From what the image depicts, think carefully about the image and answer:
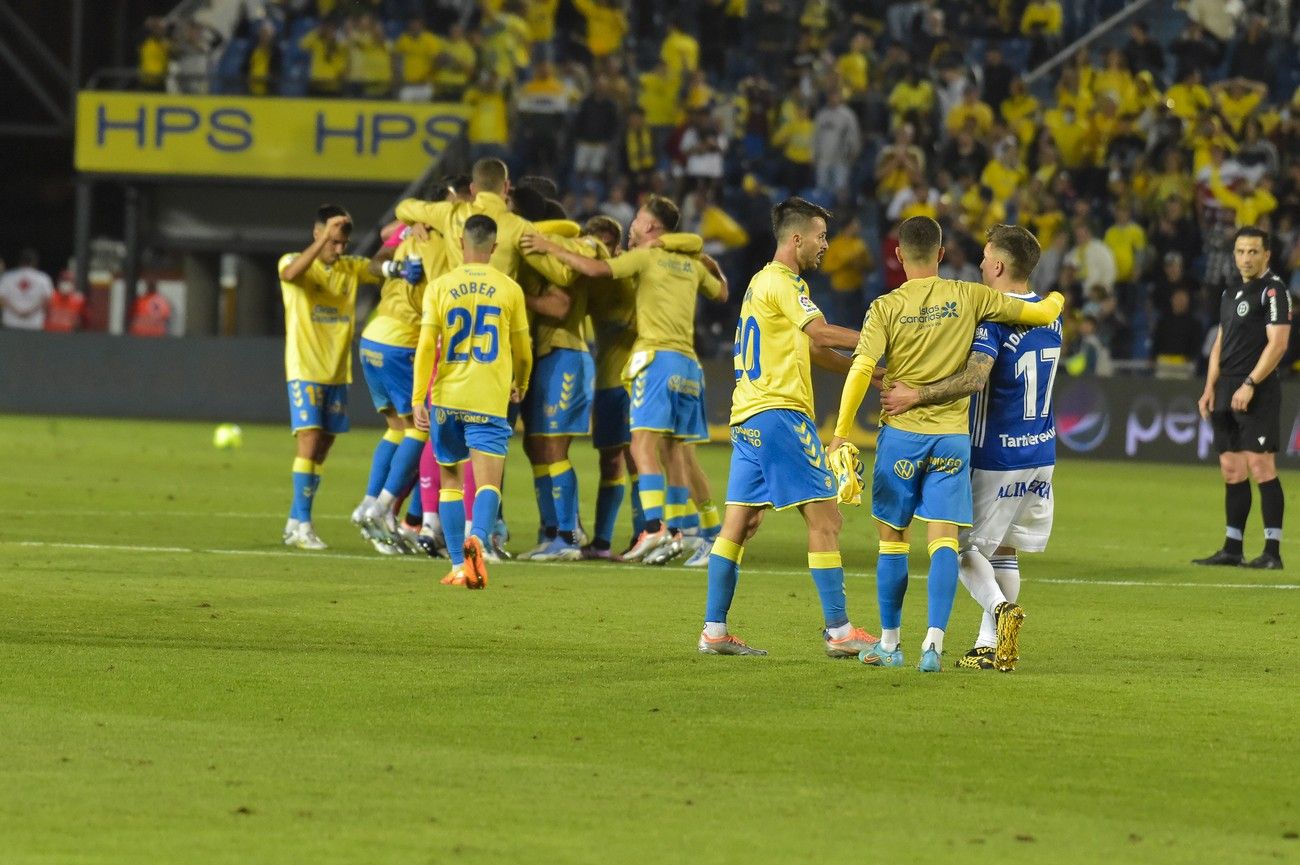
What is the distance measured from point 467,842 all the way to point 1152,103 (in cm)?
2556

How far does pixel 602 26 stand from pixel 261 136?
5538 millimetres

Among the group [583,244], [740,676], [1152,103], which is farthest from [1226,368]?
[1152,103]

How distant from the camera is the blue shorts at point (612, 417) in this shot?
537 inches

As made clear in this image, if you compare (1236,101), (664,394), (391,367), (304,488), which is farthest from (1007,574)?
(1236,101)

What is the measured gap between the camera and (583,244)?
13219 mm

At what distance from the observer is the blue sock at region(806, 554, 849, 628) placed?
8.98 meters

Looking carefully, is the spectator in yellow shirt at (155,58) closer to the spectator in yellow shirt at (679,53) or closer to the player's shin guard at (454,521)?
the spectator in yellow shirt at (679,53)

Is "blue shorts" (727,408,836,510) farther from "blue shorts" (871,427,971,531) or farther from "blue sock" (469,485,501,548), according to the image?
"blue sock" (469,485,501,548)

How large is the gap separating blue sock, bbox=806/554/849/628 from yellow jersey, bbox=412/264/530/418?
336 cm

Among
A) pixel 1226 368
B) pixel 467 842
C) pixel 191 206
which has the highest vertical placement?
pixel 191 206

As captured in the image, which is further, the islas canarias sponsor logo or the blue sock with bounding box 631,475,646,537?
the blue sock with bounding box 631,475,646,537

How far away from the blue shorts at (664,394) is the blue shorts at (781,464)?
3978 mm

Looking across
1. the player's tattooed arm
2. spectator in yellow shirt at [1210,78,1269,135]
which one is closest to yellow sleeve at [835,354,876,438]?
the player's tattooed arm

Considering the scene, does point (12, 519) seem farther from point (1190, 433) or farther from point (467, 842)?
point (1190, 433)
